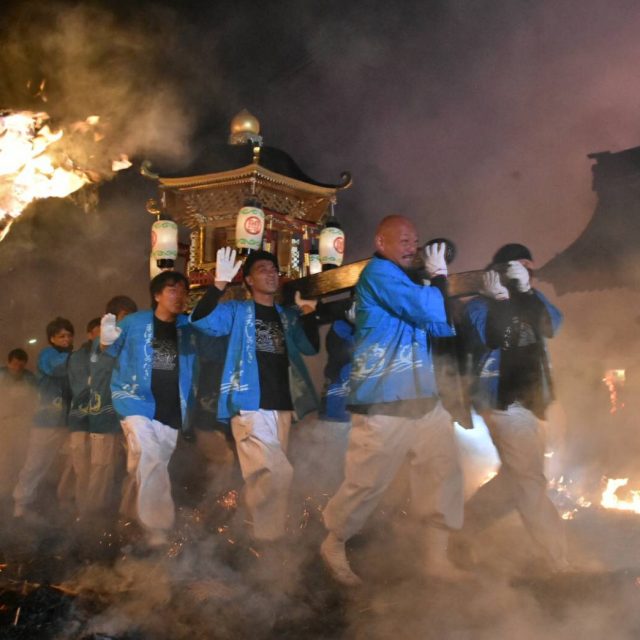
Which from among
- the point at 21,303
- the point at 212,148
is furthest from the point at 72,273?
the point at 212,148

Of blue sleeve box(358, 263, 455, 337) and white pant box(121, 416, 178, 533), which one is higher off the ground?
blue sleeve box(358, 263, 455, 337)

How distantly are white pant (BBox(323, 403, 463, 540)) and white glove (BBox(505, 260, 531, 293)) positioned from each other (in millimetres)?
1084

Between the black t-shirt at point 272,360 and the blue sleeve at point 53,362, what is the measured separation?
2.90 m

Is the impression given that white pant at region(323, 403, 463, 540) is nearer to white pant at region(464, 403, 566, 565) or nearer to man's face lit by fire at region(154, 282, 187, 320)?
white pant at region(464, 403, 566, 565)

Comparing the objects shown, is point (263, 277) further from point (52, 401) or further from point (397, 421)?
point (52, 401)

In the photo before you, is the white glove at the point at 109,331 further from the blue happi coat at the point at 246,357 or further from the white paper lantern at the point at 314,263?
the white paper lantern at the point at 314,263

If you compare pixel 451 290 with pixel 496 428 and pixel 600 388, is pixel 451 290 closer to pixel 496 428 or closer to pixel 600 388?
pixel 496 428

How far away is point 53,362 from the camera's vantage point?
6281mm

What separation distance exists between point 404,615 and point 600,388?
521 centimetres

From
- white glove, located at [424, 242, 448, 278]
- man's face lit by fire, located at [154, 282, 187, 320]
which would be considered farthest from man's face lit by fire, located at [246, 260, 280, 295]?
white glove, located at [424, 242, 448, 278]

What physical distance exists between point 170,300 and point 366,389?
84.1 inches

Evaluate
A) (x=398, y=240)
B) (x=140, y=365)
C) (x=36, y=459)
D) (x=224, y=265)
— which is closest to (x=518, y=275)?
(x=398, y=240)

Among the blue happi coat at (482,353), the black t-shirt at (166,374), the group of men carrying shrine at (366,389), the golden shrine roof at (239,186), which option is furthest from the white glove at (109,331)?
the golden shrine roof at (239,186)

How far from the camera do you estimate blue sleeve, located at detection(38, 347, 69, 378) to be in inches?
246
